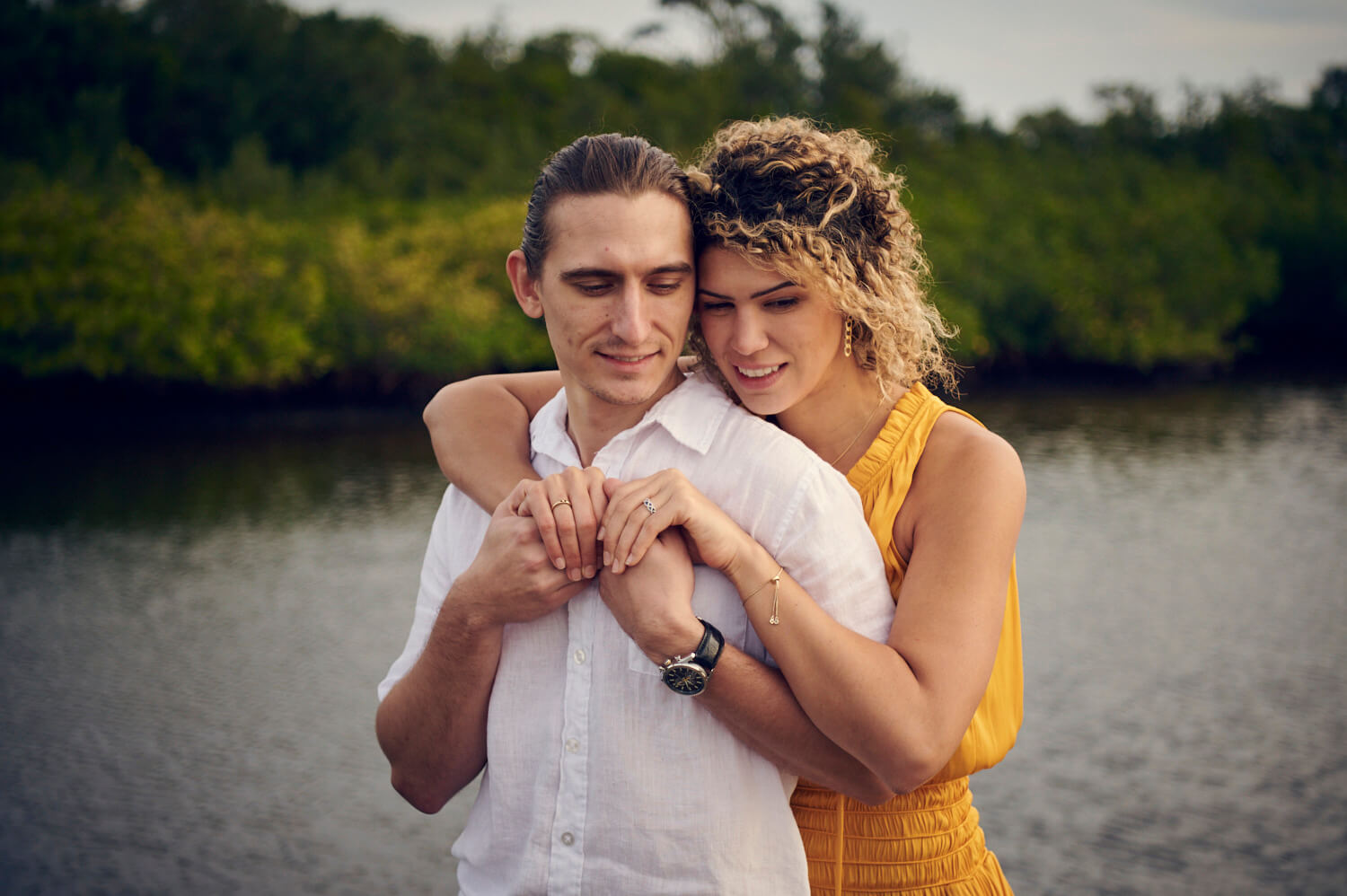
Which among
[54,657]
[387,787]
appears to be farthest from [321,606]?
[387,787]

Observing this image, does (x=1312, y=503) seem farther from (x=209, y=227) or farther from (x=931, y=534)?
(x=209, y=227)

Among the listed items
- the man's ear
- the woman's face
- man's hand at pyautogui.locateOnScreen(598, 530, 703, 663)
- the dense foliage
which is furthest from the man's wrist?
the dense foliage

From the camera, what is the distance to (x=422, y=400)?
26.8 meters

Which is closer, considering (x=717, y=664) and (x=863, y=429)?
(x=717, y=664)

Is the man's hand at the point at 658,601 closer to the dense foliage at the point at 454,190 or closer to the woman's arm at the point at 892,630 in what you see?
the woman's arm at the point at 892,630

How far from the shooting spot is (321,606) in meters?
13.3

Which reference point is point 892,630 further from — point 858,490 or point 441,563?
point 441,563

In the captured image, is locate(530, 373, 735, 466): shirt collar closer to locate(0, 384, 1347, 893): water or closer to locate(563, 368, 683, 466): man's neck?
locate(563, 368, 683, 466): man's neck

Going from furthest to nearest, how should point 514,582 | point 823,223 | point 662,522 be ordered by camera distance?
1. point 823,223
2. point 514,582
3. point 662,522

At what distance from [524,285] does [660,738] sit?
1065 millimetres

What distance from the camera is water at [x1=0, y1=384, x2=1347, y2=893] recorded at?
26.8ft

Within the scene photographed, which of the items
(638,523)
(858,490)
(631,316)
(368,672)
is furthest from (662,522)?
(368,672)

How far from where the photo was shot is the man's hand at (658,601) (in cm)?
194

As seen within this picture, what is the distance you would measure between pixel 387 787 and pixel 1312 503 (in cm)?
1647
